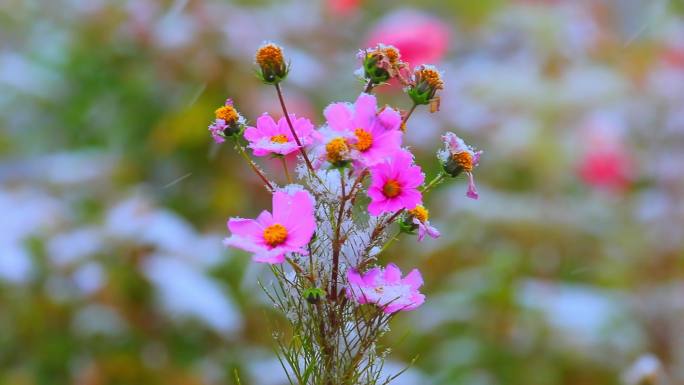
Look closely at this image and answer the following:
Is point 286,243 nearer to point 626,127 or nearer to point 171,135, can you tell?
point 171,135

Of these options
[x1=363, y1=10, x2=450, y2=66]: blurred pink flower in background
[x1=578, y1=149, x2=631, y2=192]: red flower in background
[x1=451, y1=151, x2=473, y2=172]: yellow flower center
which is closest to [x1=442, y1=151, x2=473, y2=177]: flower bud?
[x1=451, y1=151, x2=473, y2=172]: yellow flower center

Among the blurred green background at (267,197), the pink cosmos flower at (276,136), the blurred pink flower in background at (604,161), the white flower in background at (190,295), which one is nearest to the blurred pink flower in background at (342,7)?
the blurred green background at (267,197)

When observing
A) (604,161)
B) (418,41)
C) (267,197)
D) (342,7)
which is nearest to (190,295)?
(267,197)

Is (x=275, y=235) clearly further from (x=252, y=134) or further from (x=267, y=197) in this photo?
(x=267, y=197)

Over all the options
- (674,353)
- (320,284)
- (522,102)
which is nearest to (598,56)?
(522,102)

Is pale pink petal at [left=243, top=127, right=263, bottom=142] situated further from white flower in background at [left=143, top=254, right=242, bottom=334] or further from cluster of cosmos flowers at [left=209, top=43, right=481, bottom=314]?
white flower in background at [left=143, top=254, right=242, bottom=334]

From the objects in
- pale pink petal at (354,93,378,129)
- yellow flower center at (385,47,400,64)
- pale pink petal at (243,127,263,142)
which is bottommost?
pale pink petal at (354,93,378,129)
